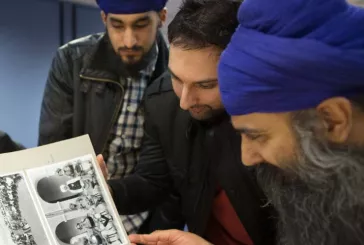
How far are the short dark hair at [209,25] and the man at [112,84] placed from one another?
0.34m

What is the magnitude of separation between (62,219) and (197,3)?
46cm

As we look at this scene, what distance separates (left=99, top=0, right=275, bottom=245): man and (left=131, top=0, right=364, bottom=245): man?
184 millimetres

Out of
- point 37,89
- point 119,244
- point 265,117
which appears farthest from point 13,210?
point 37,89

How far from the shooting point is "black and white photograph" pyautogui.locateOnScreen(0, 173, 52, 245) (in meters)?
0.83

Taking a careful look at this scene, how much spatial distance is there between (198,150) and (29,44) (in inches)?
64.2

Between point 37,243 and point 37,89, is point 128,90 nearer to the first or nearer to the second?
point 37,243

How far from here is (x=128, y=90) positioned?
1.28 m

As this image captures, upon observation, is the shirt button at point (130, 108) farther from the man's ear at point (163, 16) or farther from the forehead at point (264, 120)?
the forehead at point (264, 120)

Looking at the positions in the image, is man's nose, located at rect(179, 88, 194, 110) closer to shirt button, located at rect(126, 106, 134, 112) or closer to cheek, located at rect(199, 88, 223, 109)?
cheek, located at rect(199, 88, 223, 109)

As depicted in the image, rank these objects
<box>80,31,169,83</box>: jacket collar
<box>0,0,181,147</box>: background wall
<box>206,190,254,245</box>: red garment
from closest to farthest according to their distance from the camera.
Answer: <box>206,190,254,245</box>: red garment < <box>80,31,169,83</box>: jacket collar < <box>0,0,181,147</box>: background wall

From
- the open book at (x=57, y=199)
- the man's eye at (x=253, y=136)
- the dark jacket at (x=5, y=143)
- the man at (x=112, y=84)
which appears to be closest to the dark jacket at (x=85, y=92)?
the man at (x=112, y=84)

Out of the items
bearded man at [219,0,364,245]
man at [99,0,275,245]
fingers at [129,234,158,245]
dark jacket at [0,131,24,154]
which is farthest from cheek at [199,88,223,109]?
dark jacket at [0,131,24,154]

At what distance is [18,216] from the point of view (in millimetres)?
844

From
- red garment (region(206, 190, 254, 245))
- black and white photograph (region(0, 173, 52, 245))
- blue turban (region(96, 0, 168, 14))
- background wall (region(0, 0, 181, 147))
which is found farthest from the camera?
background wall (region(0, 0, 181, 147))
